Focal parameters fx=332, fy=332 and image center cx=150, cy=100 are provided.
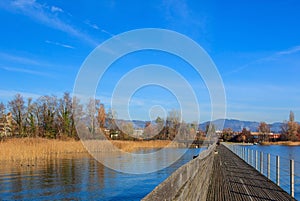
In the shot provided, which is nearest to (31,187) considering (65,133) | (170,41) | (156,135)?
(170,41)

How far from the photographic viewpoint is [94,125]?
48.9m

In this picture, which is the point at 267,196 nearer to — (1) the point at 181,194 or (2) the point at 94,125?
(1) the point at 181,194

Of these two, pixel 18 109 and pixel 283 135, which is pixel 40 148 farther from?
pixel 283 135

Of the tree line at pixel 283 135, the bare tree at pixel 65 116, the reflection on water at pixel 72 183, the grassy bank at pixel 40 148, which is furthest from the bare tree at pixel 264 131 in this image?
the reflection on water at pixel 72 183

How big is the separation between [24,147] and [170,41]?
1427 centimetres

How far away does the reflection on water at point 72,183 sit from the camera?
12844 mm

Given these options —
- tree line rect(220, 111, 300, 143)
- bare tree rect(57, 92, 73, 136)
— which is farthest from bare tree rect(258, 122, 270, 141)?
bare tree rect(57, 92, 73, 136)

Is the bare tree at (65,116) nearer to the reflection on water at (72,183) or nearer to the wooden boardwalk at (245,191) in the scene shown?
the reflection on water at (72,183)

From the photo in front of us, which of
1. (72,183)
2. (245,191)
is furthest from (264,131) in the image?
(245,191)

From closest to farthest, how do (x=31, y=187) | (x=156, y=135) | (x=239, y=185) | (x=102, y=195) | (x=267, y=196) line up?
(x=267, y=196)
(x=239, y=185)
(x=102, y=195)
(x=31, y=187)
(x=156, y=135)

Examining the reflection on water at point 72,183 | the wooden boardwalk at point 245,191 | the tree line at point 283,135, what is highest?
the wooden boardwalk at point 245,191

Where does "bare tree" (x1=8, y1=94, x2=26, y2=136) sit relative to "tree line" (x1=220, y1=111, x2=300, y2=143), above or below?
above

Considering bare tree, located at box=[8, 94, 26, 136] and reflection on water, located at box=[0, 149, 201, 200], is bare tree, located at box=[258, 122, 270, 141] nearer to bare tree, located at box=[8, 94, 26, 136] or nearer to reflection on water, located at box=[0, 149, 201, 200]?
bare tree, located at box=[8, 94, 26, 136]

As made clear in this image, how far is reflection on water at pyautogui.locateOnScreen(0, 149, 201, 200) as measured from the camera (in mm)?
12844
